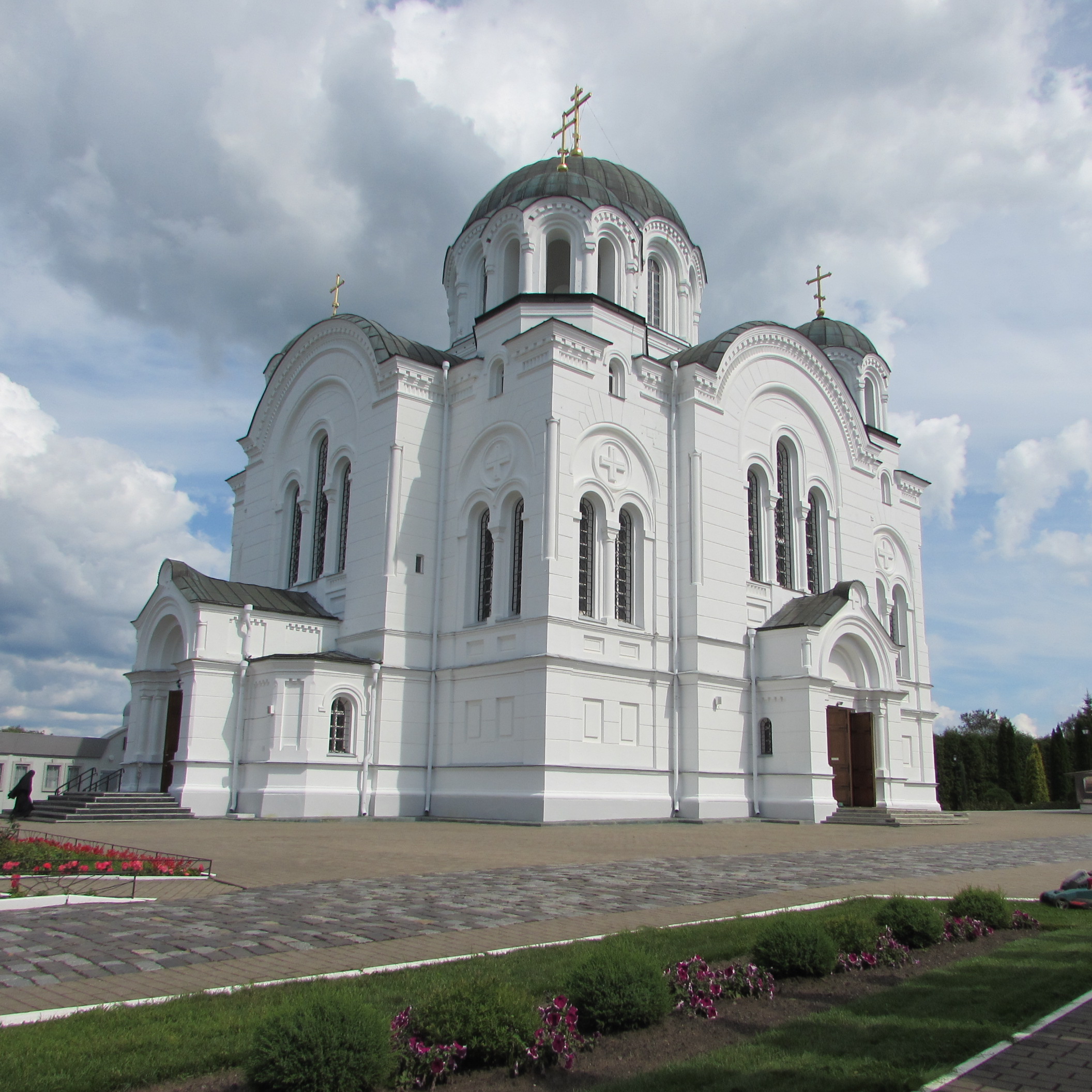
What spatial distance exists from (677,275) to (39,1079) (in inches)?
1184

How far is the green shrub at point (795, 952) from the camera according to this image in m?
6.66

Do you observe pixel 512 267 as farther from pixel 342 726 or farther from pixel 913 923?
pixel 913 923

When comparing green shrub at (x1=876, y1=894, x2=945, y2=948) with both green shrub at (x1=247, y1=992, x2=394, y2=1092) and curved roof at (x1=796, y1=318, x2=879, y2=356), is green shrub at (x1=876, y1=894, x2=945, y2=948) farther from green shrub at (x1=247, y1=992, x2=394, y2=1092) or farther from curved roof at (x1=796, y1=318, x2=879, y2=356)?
curved roof at (x1=796, y1=318, x2=879, y2=356)

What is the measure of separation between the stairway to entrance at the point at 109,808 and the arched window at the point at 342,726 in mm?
3579

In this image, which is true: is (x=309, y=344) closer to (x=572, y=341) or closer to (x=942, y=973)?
(x=572, y=341)

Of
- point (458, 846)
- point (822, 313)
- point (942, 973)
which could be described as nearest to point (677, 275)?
point (822, 313)

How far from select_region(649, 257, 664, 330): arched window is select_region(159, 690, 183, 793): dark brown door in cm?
1788

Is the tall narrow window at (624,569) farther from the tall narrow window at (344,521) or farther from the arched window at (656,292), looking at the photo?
the arched window at (656,292)

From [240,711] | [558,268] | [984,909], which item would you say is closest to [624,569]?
[240,711]

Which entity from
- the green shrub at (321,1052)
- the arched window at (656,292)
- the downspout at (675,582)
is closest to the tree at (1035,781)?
the downspout at (675,582)

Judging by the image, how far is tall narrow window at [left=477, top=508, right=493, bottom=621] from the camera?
81.7 ft

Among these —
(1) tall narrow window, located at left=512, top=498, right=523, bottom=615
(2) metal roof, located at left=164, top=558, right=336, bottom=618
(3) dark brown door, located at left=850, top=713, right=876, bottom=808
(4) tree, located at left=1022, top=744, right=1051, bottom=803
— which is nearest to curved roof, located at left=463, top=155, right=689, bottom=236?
(1) tall narrow window, located at left=512, top=498, right=523, bottom=615

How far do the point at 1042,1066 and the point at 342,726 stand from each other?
20394mm

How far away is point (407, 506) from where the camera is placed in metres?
25.3
